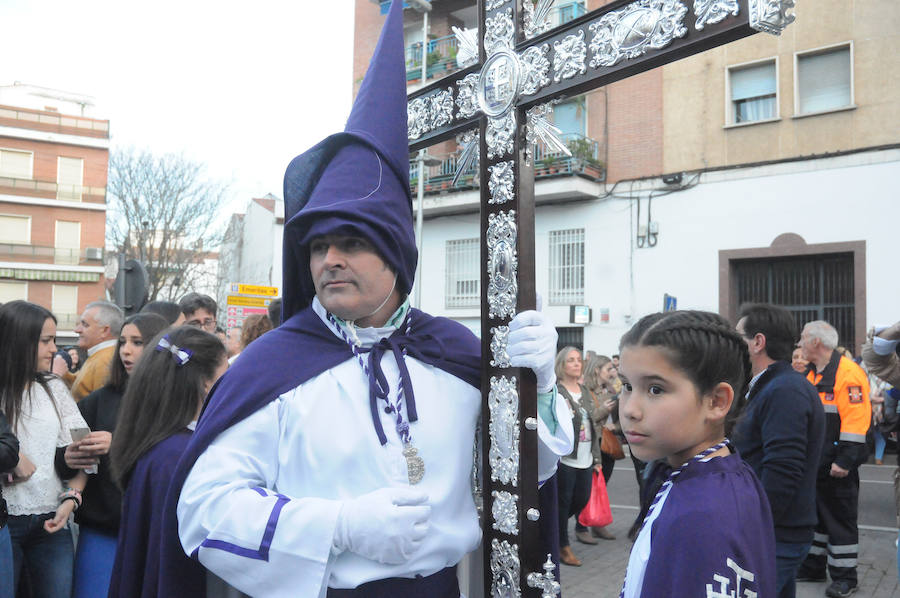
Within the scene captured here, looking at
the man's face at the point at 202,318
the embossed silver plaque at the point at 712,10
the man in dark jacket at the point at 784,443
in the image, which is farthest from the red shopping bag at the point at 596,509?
the embossed silver plaque at the point at 712,10

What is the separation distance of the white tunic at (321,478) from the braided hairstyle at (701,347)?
0.51m

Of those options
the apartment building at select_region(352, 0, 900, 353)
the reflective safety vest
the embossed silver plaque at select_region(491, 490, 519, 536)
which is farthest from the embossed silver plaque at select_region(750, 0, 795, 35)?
the apartment building at select_region(352, 0, 900, 353)

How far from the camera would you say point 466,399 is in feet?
7.78

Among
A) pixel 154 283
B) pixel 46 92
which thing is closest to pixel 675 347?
pixel 154 283

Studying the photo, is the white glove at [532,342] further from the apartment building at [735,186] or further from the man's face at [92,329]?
the apartment building at [735,186]

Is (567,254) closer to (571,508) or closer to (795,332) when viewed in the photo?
(571,508)

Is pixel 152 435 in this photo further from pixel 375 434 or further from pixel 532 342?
pixel 532 342

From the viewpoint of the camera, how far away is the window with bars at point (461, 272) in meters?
18.6

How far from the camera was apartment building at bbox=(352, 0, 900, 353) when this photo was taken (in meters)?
12.8

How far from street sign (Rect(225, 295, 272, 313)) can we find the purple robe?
1312 centimetres

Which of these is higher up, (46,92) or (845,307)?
(46,92)

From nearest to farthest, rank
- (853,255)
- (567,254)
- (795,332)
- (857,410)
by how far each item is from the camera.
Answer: (795,332)
(857,410)
(853,255)
(567,254)

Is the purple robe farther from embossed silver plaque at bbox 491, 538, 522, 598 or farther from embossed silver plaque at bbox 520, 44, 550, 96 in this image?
embossed silver plaque at bbox 520, 44, 550, 96

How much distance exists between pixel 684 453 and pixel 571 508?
500 cm
